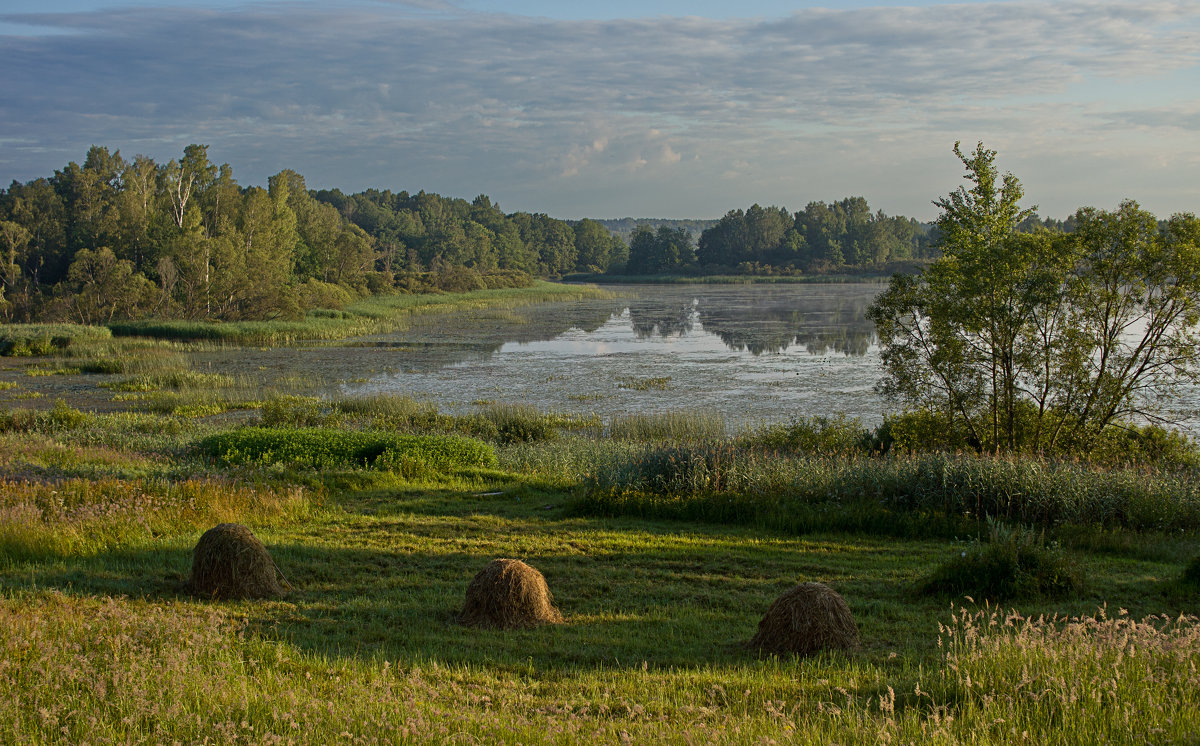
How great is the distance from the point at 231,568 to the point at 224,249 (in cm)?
6055

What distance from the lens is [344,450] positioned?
1655 centimetres

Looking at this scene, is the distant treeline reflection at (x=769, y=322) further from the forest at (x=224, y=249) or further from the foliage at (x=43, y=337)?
the foliage at (x=43, y=337)

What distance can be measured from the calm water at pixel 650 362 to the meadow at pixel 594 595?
32.5ft

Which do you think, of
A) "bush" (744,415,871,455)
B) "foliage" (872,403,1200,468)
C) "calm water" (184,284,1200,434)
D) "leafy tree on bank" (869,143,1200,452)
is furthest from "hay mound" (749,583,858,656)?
"calm water" (184,284,1200,434)

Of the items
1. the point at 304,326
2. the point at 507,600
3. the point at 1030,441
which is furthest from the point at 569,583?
the point at 304,326

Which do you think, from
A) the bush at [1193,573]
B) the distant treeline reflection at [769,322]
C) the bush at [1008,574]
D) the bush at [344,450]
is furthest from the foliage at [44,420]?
the distant treeline reflection at [769,322]

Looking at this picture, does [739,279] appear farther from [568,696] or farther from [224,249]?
[568,696]

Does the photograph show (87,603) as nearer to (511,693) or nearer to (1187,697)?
(511,693)

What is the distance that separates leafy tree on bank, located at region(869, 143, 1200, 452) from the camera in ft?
56.6

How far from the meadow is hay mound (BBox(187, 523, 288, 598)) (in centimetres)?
24

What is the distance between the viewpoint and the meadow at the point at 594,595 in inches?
176

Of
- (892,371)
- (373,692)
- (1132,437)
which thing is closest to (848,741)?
(373,692)

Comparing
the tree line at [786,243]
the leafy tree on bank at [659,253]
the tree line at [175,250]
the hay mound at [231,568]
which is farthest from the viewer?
the leafy tree on bank at [659,253]

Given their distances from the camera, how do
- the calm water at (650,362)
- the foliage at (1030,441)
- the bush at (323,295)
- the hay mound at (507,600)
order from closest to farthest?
the hay mound at (507,600)
the foliage at (1030,441)
the calm water at (650,362)
the bush at (323,295)
